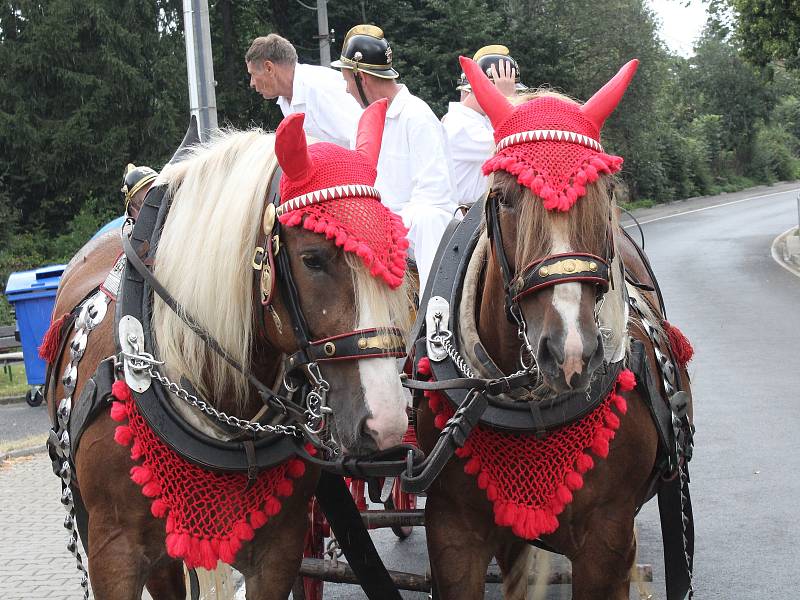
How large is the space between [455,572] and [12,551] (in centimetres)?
394

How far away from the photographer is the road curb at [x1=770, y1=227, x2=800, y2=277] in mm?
21094

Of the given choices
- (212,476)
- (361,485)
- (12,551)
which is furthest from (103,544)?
(12,551)

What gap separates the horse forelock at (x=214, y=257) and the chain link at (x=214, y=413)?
0.05 metres

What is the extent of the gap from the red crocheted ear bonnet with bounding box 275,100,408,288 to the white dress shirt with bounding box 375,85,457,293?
1.28 metres

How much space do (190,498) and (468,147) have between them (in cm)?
231

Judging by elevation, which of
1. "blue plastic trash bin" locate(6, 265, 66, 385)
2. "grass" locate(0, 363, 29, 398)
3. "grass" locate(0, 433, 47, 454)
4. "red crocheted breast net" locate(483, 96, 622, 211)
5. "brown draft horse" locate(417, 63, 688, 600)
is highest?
"red crocheted breast net" locate(483, 96, 622, 211)

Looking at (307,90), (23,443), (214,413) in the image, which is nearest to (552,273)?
(214,413)

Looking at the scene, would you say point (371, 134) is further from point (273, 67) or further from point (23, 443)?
point (23, 443)

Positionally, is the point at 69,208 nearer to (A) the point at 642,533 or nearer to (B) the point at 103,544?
(A) the point at 642,533

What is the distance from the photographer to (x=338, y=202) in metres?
2.62

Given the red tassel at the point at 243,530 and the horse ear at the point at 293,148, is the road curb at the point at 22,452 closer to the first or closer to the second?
the red tassel at the point at 243,530

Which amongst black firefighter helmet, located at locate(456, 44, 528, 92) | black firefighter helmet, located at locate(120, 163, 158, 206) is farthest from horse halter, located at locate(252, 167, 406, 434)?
black firefighter helmet, located at locate(456, 44, 528, 92)

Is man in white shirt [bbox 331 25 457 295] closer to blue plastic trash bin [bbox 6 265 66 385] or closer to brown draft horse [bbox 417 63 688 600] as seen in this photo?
brown draft horse [bbox 417 63 688 600]

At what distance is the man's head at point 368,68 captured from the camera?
4.33 metres
